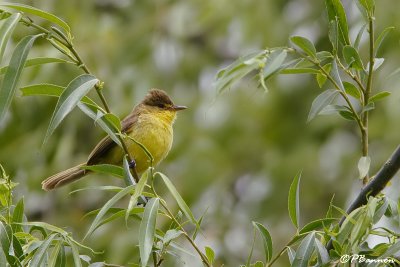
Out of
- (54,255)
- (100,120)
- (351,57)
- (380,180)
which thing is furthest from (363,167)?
(54,255)

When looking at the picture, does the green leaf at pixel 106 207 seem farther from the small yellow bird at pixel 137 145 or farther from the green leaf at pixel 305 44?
the small yellow bird at pixel 137 145

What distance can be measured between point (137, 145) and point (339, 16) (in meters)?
2.40

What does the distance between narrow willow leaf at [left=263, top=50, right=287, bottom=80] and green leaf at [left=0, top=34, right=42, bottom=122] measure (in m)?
0.65

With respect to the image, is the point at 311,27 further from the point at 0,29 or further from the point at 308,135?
the point at 0,29

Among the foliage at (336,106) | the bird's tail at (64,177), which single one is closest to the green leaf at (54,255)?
the foliage at (336,106)

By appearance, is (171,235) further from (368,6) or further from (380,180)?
(368,6)

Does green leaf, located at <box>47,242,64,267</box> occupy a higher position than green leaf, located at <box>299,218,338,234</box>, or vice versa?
green leaf, located at <box>47,242,64,267</box>

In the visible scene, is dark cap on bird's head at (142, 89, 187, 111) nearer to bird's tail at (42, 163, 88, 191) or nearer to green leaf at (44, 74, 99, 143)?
bird's tail at (42, 163, 88, 191)

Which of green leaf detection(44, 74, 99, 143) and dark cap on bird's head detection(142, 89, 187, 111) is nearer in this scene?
green leaf detection(44, 74, 99, 143)

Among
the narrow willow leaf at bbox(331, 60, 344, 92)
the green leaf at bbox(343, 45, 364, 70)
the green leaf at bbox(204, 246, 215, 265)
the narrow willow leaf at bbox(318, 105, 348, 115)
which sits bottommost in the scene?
the green leaf at bbox(204, 246, 215, 265)

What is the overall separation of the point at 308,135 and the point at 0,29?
19.5ft

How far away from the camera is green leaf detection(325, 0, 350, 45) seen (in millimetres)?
2425

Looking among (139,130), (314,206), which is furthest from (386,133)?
(139,130)

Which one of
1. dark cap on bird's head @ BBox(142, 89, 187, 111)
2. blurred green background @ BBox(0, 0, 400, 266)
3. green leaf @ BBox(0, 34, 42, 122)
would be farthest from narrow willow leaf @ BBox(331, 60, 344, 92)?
blurred green background @ BBox(0, 0, 400, 266)
